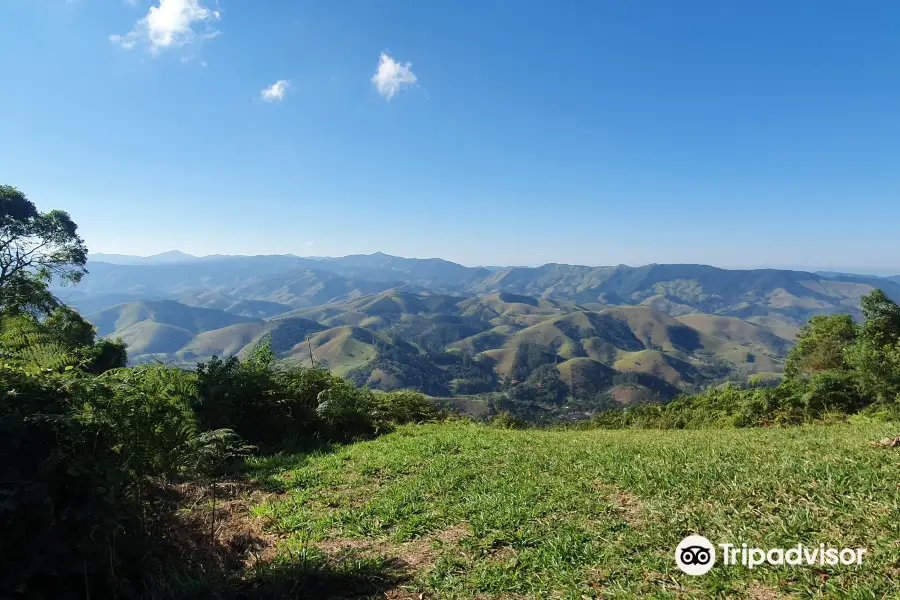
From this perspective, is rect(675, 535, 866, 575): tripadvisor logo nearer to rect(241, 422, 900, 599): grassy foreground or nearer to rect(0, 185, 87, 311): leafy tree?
rect(241, 422, 900, 599): grassy foreground

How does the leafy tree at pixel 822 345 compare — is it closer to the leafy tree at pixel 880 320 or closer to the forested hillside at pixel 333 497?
the leafy tree at pixel 880 320

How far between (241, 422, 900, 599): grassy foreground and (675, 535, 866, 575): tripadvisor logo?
0.08m

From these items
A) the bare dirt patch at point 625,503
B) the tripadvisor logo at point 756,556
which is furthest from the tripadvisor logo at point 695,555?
the bare dirt patch at point 625,503

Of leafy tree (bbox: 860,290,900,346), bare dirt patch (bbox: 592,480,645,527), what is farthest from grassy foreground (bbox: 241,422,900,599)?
leafy tree (bbox: 860,290,900,346)

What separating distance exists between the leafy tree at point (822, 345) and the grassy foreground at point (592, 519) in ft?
87.8

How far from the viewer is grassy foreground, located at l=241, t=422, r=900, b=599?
12.8 ft

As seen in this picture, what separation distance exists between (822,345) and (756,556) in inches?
1382

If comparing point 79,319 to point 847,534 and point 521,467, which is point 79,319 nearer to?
point 521,467

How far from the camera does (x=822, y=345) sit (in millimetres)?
29953

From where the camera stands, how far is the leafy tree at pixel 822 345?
28591mm

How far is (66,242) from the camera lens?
26.1 meters

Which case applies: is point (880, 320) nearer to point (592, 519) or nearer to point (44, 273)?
point (592, 519)

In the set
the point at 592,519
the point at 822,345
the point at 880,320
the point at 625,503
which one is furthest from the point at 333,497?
the point at 822,345

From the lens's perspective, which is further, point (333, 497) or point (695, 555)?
point (333, 497)
